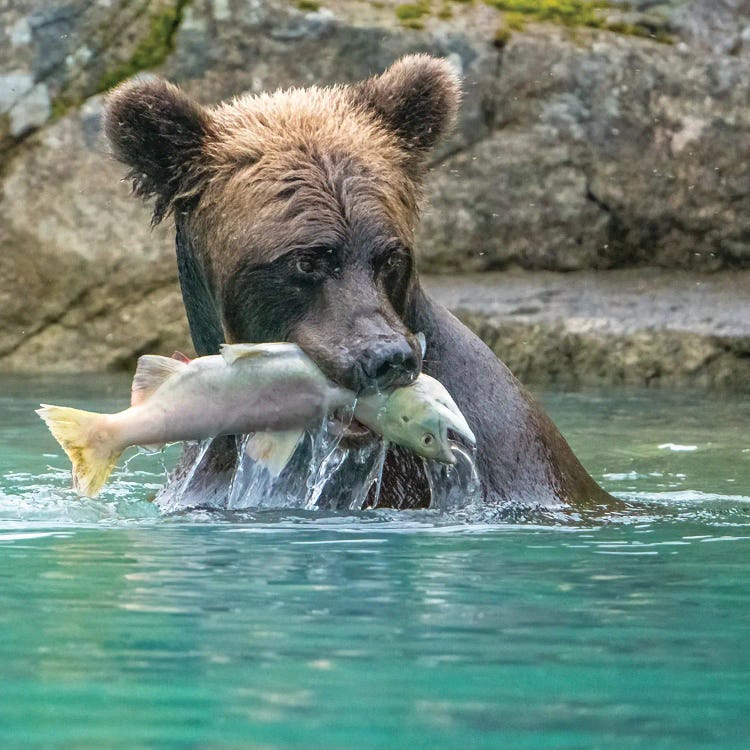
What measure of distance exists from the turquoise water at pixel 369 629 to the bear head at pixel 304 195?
58 centimetres

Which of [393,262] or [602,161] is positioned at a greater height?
[602,161]

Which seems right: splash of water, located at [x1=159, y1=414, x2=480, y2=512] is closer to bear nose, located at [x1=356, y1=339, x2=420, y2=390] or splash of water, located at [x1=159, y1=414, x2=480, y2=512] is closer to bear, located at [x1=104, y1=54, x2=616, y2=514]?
bear, located at [x1=104, y1=54, x2=616, y2=514]

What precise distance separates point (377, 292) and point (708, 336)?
5.32m

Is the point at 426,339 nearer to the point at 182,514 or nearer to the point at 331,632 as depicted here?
the point at 182,514

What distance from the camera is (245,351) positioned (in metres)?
4.34

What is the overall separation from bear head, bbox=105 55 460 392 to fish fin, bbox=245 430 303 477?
0.75 feet

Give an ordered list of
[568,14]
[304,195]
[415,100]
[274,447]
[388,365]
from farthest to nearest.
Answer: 1. [568,14]
2. [415,100]
3. [304,195]
4. [274,447]
5. [388,365]

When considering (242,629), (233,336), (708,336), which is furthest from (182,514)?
(708,336)

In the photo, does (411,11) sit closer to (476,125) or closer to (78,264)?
(476,125)

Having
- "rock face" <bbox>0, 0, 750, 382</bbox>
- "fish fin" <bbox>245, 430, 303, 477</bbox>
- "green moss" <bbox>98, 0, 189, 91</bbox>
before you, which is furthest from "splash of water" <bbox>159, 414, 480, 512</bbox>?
"green moss" <bbox>98, 0, 189, 91</bbox>

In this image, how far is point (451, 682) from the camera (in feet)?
8.27

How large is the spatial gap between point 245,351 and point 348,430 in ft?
1.25

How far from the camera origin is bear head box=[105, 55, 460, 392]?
452cm

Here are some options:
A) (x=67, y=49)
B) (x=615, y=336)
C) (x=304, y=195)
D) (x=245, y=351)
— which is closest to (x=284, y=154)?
(x=304, y=195)
